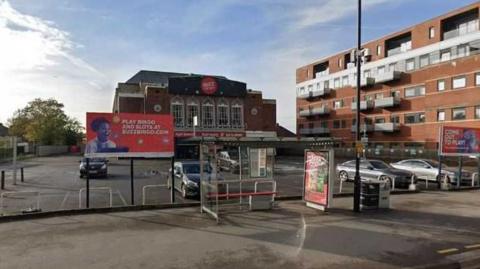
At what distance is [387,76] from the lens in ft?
195

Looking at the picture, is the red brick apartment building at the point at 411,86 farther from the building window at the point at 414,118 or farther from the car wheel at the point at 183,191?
the car wheel at the point at 183,191

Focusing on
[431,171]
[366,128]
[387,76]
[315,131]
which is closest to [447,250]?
[431,171]

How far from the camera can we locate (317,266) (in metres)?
7.38

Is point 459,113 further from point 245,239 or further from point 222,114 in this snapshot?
point 245,239

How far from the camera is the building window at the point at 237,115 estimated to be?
6638cm

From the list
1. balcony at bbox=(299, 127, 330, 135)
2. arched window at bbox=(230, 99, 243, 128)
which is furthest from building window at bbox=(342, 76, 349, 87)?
arched window at bbox=(230, 99, 243, 128)

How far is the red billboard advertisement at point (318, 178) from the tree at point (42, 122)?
77853 mm

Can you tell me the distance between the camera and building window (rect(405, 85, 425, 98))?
54.6 meters

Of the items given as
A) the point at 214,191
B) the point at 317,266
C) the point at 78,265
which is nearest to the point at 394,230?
the point at 317,266

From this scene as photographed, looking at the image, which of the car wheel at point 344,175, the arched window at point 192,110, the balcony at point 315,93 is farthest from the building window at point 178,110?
the car wheel at point 344,175

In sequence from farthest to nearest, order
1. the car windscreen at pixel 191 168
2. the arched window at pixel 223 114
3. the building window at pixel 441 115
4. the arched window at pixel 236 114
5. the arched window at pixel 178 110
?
the arched window at pixel 236 114, the arched window at pixel 223 114, the arched window at pixel 178 110, the building window at pixel 441 115, the car windscreen at pixel 191 168

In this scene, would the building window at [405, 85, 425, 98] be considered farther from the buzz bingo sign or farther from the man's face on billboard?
the man's face on billboard

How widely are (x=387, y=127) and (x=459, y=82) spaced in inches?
539

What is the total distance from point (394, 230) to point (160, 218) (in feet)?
20.5
